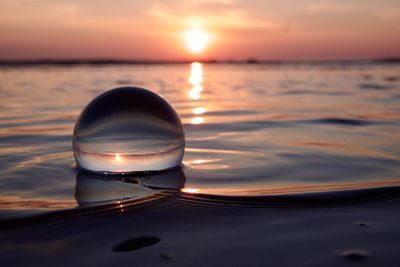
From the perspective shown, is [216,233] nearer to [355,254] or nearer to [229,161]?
[355,254]

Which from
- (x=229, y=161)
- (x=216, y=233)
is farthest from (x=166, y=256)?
(x=229, y=161)

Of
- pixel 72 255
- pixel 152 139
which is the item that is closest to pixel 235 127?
pixel 152 139

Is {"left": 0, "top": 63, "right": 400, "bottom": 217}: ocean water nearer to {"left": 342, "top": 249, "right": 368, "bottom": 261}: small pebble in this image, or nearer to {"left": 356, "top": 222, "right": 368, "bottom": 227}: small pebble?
{"left": 356, "top": 222, "right": 368, "bottom": 227}: small pebble

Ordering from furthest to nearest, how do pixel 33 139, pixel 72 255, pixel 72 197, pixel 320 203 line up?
1. pixel 33 139
2. pixel 72 197
3. pixel 320 203
4. pixel 72 255

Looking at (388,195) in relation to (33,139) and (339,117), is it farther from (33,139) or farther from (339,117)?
(339,117)

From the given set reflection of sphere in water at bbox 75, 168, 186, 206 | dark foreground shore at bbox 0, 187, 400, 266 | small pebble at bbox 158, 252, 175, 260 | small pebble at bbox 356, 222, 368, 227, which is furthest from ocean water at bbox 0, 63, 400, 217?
small pebble at bbox 158, 252, 175, 260
